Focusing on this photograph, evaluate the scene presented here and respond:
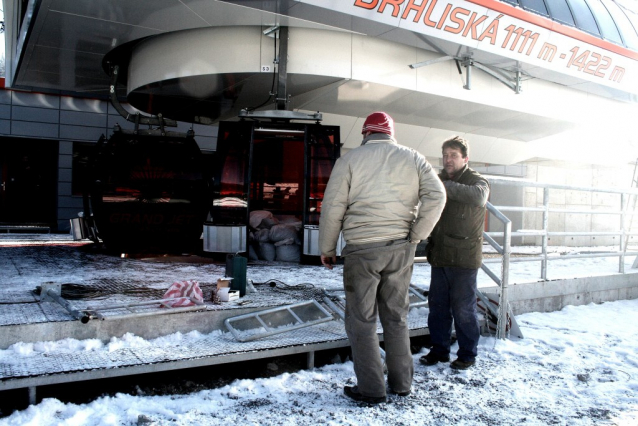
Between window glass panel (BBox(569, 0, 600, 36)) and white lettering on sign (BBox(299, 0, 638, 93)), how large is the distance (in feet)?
1.54

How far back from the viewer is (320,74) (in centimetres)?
792

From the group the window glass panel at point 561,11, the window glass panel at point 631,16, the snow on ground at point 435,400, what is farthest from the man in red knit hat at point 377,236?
the window glass panel at point 631,16

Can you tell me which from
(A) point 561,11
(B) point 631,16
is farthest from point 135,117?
→ (B) point 631,16

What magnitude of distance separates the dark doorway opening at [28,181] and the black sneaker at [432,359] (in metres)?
14.6

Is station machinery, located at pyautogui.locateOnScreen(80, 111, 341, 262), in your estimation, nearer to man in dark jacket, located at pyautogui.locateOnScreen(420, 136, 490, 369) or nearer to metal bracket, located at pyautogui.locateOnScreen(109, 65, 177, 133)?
metal bracket, located at pyautogui.locateOnScreen(109, 65, 177, 133)

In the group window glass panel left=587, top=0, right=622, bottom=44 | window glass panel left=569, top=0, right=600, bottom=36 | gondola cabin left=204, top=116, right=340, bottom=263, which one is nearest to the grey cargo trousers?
gondola cabin left=204, top=116, right=340, bottom=263

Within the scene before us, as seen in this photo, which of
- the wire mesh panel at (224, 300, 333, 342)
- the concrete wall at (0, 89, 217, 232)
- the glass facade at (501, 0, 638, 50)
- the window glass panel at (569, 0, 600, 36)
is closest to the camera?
the wire mesh panel at (224, 300, 333, 342)

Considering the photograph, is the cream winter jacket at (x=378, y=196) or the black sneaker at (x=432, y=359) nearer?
the cream winter jacket at (x=378, y=196)

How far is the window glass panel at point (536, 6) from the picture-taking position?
340 inches

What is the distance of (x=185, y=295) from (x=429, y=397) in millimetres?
2168

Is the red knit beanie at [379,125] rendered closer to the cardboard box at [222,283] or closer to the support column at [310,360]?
the support column at [310,360]

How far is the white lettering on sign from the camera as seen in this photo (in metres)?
6.80

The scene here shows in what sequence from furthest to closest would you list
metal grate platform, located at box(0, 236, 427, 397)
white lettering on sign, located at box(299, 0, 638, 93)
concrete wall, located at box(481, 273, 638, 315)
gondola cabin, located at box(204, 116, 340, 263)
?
1. gondola cabin, located at box(204, 116, 340, 263)
2. white lettering on sign, located at box(299, 0, 638, 93)
3. concrete wall, located at box(481, 273, 638, 315)
4. metal grate platform, located at box(0, 236, 427, 397)

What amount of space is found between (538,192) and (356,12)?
9473mm
